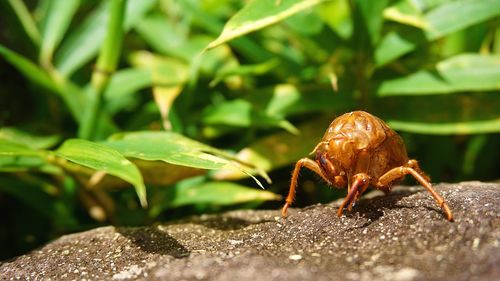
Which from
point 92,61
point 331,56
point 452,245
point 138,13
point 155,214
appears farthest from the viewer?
point 92,61

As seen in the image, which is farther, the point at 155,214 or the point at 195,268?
the point at 155,214

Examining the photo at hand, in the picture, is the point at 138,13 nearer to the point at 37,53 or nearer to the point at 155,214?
the point at 37,53

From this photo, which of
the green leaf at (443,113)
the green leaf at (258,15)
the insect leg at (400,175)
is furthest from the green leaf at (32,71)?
the insect leg at (400,175)

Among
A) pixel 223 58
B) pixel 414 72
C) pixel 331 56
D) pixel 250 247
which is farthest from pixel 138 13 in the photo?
pixel 250 247

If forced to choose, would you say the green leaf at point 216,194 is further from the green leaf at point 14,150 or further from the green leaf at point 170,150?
the green leaf at point 14,150

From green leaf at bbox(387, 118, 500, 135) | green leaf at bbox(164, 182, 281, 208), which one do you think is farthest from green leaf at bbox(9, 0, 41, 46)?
green leaf at bbox(387, 118, 500, 135)

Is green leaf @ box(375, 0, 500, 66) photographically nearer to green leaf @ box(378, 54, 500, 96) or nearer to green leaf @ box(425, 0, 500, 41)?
green leaf @ box(425, 0, 500, 41)

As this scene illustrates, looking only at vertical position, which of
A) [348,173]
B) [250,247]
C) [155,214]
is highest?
[348,173]

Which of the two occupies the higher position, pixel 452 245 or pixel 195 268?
pixel 452 245
